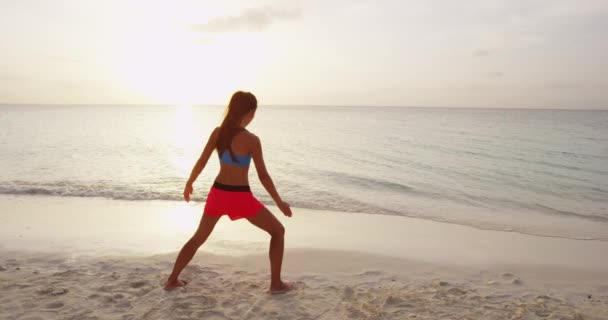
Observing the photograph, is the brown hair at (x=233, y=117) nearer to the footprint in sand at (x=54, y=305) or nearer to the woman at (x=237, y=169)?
the woman at (x=237, y=169)

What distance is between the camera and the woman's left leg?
393 cm

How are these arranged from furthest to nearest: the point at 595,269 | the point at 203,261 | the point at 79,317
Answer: the point at 595,269, the point at 203,261, the point at 79,317

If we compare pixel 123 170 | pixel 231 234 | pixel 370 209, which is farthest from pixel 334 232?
pixel 123 170

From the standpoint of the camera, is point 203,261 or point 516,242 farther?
point 516,242

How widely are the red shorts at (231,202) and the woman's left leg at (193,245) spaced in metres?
0.13

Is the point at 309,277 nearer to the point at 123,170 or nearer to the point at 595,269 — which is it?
the point at 595,269

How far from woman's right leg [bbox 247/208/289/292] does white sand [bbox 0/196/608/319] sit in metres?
0.16

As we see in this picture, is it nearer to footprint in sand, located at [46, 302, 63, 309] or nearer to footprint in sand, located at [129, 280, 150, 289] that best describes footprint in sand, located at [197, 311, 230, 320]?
footprint in sand, located at [129, 280, 150, 289]

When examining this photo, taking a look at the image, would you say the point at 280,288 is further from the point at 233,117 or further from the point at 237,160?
the point at 233,117

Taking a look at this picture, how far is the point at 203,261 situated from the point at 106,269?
1.19 m

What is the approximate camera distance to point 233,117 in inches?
146

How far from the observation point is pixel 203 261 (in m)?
5.46

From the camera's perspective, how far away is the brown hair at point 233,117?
12.1 feet

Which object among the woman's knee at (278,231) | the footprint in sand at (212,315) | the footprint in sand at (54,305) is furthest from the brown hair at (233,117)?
the footprint in sand at (54,305)
